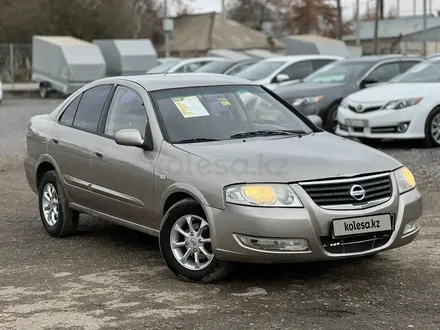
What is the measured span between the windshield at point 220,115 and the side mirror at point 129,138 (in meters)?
0.23

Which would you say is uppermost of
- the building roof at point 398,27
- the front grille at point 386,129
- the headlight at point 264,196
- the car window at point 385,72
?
the building roof at point 398,27

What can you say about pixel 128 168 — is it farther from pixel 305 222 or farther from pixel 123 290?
pixel 305 222

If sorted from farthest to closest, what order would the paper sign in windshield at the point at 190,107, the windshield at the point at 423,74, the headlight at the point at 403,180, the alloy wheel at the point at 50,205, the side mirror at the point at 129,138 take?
the windshield at the point at 423,74
the alloy wheel at the point at 50,205
the paper sign in windshield at the point at 190,107
the side mirror at the point at 129,138
the headlight at the point at 403,180

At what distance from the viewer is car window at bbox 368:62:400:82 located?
1470cm

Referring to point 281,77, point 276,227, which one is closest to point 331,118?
point 281,77

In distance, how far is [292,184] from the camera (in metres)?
5.19

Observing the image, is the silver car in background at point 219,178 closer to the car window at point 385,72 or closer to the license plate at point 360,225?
the license plate at point 360,225

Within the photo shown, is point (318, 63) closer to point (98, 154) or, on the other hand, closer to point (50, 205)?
point (50, 205)

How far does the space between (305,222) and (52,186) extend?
122 inches

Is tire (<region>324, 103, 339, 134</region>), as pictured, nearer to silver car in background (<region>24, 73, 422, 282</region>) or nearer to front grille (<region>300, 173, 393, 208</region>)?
silver car in background (<region>24, 73, 422, 282</region>)

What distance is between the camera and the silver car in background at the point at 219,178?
5.18m

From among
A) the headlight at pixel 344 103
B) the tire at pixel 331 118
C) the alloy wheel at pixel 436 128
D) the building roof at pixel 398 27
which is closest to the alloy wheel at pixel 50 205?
the headlight at pixel 344 103

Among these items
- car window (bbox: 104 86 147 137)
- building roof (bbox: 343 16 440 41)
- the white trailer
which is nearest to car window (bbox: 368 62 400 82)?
car window (bbox: 104 86 147 137)

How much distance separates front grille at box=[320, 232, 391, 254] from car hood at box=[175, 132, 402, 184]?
16.9 inches
